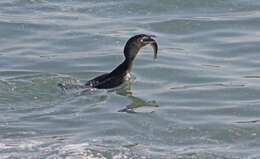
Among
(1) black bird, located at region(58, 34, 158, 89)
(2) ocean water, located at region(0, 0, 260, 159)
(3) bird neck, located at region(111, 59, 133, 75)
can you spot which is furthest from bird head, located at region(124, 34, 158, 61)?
(2) ocean water, located at region(0, 0, 260, 159)

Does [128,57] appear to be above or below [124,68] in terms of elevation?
above

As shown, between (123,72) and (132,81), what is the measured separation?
0.33m

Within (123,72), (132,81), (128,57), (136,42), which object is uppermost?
(136,42)

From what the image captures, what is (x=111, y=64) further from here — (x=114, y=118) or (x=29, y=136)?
(x=29, y=136)

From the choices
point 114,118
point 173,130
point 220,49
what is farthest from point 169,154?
point 220,49

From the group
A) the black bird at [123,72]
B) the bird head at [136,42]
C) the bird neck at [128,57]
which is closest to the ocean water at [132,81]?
the black bird at [123,72]

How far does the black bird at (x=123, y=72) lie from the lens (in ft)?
39.7

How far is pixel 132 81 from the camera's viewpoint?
41.4 feet

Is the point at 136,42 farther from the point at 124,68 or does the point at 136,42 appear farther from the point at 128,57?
the point at 124,68

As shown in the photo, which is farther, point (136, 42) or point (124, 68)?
point (124, 68)

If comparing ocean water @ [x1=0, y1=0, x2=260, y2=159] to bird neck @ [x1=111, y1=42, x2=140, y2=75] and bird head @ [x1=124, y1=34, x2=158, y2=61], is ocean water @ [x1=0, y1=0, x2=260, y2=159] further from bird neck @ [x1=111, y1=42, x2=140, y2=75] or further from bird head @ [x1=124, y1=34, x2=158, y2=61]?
bird head @ [x1=124, y1=34, x2=158, y2=61]

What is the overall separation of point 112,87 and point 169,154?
3114 millimetres

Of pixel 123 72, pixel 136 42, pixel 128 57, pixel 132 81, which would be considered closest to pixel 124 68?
pixel 123 72

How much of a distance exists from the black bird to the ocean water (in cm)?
15
